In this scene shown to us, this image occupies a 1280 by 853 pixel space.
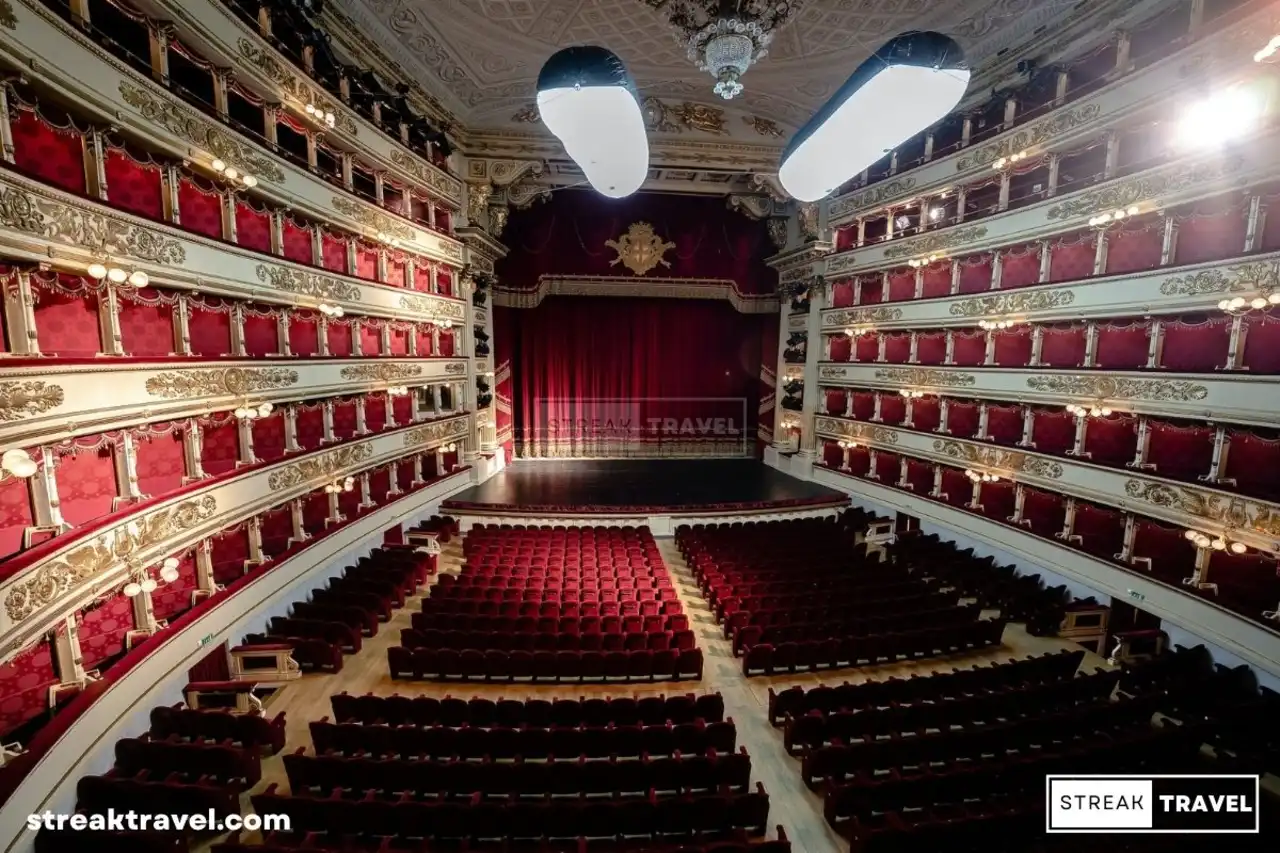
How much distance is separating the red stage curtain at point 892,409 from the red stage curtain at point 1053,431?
11.7ft

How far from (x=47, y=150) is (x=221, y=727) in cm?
652

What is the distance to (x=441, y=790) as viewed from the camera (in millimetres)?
5207

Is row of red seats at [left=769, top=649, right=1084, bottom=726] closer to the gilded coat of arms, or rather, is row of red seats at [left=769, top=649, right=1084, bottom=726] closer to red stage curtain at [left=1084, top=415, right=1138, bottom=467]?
red stage curtain at [left=1084, top=415, right=1138, bottom=467]

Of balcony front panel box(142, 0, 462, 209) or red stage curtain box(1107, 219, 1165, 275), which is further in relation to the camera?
red stage curtain box(1107, 219, 1165, 275)

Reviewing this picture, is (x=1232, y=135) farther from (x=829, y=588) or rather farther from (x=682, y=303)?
(x=682, y=303)

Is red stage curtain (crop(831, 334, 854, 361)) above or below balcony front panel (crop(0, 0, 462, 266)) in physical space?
below

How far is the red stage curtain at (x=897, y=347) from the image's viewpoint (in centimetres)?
1434

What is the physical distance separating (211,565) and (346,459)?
3359 millimetres

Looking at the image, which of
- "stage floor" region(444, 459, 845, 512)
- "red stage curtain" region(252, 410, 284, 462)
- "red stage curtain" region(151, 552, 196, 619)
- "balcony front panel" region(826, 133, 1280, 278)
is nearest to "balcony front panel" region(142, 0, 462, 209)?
"red stage curtain" region(252, 410, 284, 462)

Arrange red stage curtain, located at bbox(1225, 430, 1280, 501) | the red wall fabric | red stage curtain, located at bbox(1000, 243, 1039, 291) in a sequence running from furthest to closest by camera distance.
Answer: the red wall fabric → red stage curtain, located at bbox(1000, 243, 1039, 291) → red stage curtain, located at bbox(1225, 430, 1280, 501)

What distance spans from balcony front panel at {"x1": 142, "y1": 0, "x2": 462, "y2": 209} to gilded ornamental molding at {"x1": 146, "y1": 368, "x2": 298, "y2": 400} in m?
4.58

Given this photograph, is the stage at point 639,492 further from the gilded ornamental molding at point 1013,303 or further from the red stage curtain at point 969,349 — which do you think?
the gilded ornamental molding at point 1013,303

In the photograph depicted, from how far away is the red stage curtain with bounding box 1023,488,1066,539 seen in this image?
10625 millimetres

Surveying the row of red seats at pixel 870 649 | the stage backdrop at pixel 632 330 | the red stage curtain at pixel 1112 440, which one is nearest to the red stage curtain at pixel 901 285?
the stage backdrop at pixel 632 330
